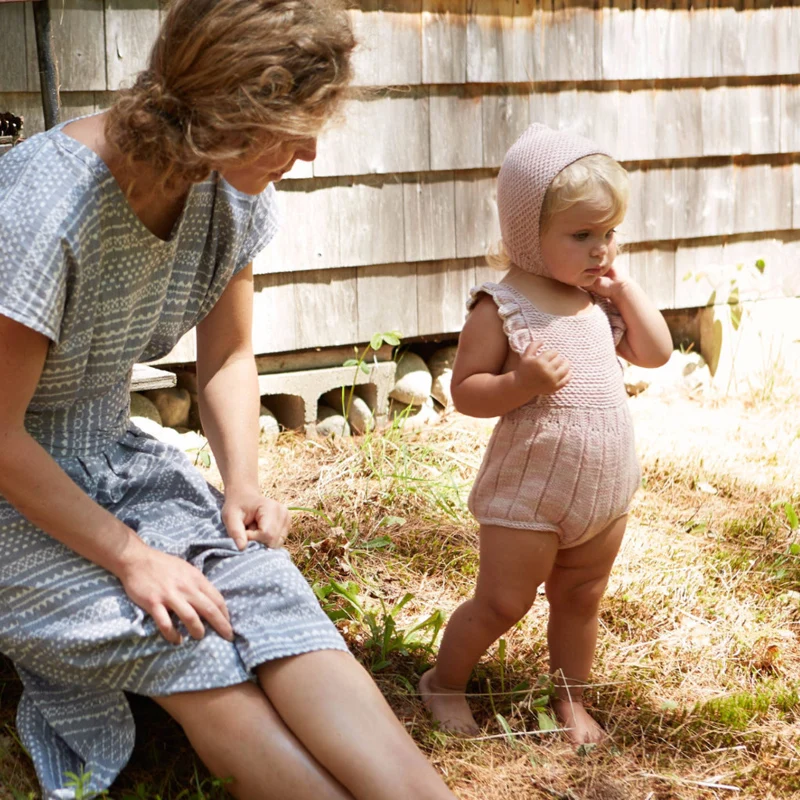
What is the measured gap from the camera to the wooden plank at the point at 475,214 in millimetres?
3996

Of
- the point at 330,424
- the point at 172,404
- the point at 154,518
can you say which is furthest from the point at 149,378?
the point at 154,518

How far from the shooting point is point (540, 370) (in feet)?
6.68

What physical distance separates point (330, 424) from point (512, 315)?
75.1 inches

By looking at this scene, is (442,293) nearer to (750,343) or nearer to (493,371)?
(750,343)

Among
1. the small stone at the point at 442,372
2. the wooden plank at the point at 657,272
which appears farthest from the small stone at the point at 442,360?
the wooden plank at the point at 657,272

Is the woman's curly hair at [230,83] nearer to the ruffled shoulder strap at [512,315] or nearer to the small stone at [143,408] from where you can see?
the ruffled shoulder strap at [512,315]

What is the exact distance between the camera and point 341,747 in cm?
165

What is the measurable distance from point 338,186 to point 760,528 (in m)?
1.80

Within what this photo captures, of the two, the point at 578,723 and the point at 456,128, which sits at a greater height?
the point at 456,128

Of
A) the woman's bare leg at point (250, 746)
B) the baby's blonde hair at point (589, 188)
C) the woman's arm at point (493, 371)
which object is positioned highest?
the baby's blonde hair at point (589, 188)

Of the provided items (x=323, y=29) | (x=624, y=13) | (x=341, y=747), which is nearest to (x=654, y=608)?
(x=341, y=747)

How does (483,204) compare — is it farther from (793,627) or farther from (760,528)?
(793,627)

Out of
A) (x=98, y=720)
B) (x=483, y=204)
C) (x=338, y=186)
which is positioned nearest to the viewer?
(x=98, y=720)

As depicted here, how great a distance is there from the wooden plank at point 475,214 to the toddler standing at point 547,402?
1.81 metres
